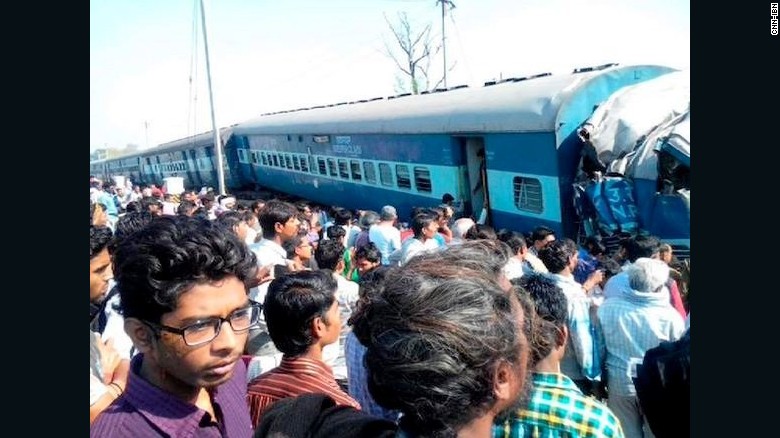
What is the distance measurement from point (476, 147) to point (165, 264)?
8182mm

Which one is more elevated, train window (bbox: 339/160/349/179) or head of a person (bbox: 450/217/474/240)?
head of a person (bbox: 450/217/474/240)

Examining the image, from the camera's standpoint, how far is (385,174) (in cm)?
1170

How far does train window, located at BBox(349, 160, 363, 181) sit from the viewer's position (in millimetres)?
12805

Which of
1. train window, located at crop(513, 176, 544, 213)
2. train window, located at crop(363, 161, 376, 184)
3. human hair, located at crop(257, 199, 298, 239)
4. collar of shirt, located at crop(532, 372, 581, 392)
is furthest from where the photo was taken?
train window, located at crop(363, 161, 376, 184)

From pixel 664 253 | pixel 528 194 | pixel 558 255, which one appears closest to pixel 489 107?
pixel 528 194

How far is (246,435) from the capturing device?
187 centimetres

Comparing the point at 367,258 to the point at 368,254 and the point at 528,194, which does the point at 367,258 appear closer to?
the point at 368,254

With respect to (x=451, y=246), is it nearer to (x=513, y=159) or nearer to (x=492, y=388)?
(x=492, y=388)

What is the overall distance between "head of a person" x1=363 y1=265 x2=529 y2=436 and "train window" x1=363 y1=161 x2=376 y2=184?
35.4ft

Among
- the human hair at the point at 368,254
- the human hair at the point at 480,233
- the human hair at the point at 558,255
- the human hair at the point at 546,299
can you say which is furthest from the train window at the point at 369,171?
the human hair at the point at 546,299

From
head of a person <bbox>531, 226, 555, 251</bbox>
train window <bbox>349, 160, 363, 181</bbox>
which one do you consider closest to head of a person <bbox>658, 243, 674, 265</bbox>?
head of a person <bbox>531, 226, 555, 251</bbox>

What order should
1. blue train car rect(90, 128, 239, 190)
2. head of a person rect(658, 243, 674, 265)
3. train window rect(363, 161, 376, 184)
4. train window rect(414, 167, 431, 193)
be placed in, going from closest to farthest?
head of a person rect(658, 243, 674, 265), train window rect(414, 167, 431, 193), train window rect(363, 161, 376, 184), blue train car rect(90, 128, 239, 190)

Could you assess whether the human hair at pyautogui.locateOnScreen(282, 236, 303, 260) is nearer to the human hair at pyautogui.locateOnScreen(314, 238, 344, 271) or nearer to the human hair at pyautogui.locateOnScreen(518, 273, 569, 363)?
the human hair at pyautogui.locateOnScreen(314, 238, 344, 271)

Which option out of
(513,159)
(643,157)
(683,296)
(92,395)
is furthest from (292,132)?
(92,395)
